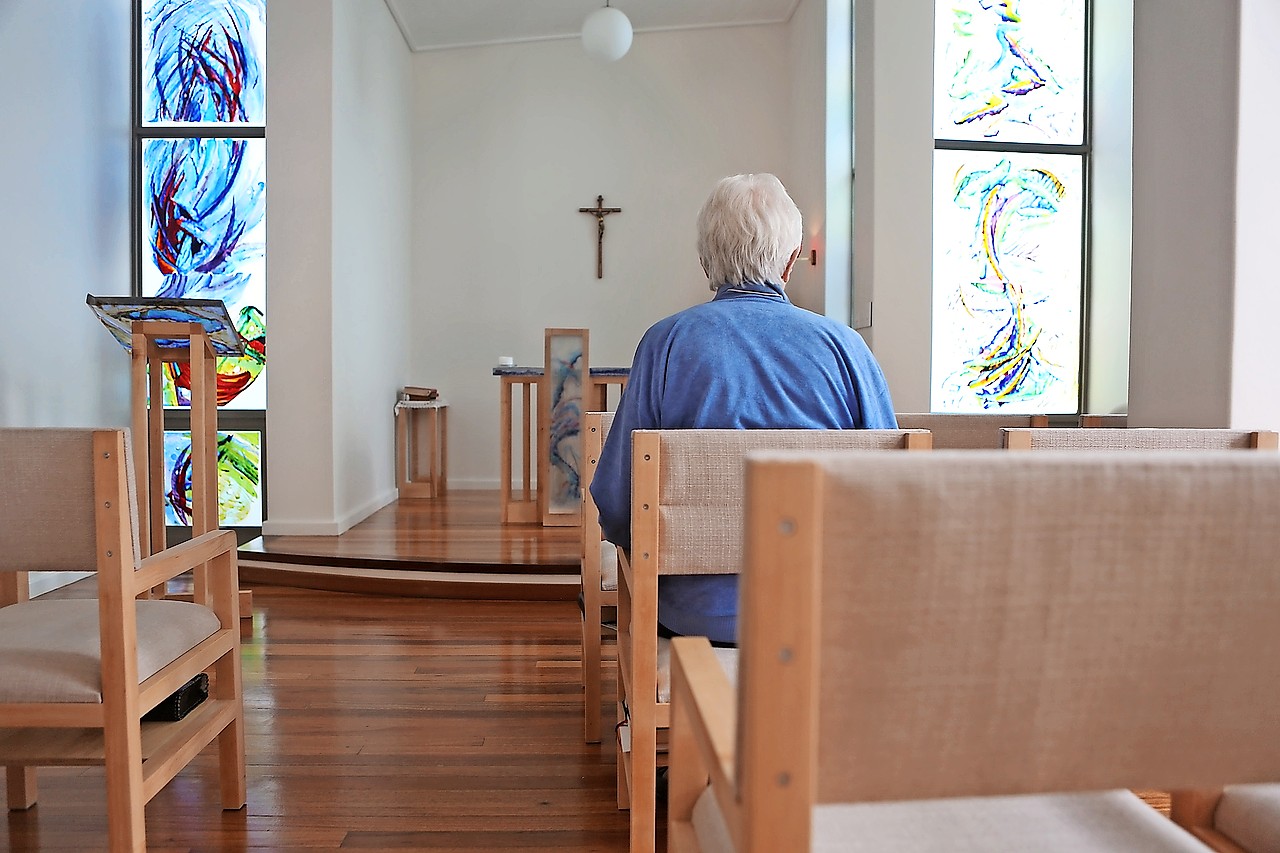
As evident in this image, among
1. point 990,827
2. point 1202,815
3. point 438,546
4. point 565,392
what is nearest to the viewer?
point 990,827

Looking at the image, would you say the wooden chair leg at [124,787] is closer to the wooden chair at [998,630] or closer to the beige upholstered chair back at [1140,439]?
the wooden chair at [998,630]

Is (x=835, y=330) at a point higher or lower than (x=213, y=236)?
lower

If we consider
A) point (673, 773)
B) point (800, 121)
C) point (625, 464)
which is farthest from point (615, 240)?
point (673, 773)

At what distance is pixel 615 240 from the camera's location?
684 centimetres

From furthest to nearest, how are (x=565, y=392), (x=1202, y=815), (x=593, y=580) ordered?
(x=565, y=392)
(x=593, y=580)
(x=1202, y=815)

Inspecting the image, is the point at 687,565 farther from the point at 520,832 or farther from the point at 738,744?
the point at 738,744

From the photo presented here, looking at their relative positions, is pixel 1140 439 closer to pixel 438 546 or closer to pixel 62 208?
pixel 438 546

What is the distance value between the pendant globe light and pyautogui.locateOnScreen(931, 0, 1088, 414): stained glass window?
5.97ft

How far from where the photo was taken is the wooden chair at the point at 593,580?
7.43 ft

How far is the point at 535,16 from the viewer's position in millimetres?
6402

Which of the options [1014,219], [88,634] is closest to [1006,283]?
[1014,219]

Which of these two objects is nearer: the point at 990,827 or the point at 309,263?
the point at 990,827

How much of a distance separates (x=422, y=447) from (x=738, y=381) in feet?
17.1

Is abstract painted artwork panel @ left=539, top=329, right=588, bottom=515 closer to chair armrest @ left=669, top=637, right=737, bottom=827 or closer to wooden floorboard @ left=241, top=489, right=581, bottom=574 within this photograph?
wooden floorboard @ left=241, top=489, right=581, bottom=574
